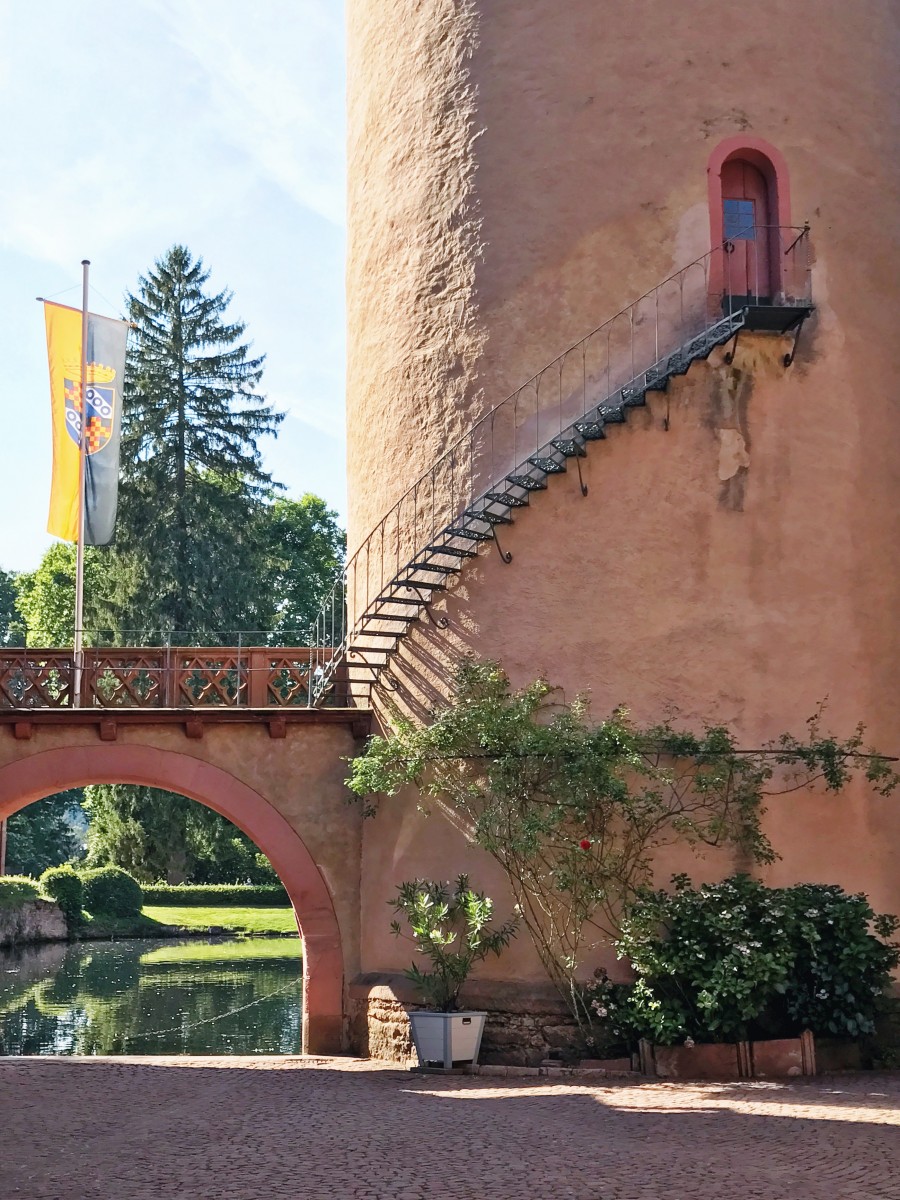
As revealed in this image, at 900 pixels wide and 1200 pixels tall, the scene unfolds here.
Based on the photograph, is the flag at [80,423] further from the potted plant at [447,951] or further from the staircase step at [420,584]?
the potted plant at [447,951]

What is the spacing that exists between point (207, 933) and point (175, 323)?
16709 mm

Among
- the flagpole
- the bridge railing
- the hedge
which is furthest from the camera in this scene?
the hedge

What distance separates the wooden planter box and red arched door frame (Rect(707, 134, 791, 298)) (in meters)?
7.52

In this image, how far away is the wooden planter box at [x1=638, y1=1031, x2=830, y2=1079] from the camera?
13398mm

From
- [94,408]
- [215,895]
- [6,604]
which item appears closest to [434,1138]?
[94,408]

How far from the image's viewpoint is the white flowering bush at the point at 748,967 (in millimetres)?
13477

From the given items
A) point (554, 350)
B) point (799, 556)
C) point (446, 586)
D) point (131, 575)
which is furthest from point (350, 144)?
point (131, 575)

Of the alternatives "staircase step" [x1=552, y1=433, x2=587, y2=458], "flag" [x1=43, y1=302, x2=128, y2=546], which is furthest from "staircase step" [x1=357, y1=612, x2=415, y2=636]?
"flag" [x1=43, y1=302, x2=128, y2=546]

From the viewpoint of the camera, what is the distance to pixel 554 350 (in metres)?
15.8

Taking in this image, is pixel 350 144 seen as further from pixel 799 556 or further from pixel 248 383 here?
pixel 248 383

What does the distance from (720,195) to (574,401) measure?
271 cm

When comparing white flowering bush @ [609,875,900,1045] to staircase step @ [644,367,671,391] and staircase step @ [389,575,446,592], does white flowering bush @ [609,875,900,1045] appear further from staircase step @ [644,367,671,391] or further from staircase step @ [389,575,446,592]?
staircase step @ [644,367,671,391]

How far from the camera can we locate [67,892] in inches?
1416

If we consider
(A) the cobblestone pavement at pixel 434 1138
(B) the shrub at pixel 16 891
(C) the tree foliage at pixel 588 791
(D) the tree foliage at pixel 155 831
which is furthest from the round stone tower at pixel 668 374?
(D) the tree foliage at pixel 155 831
